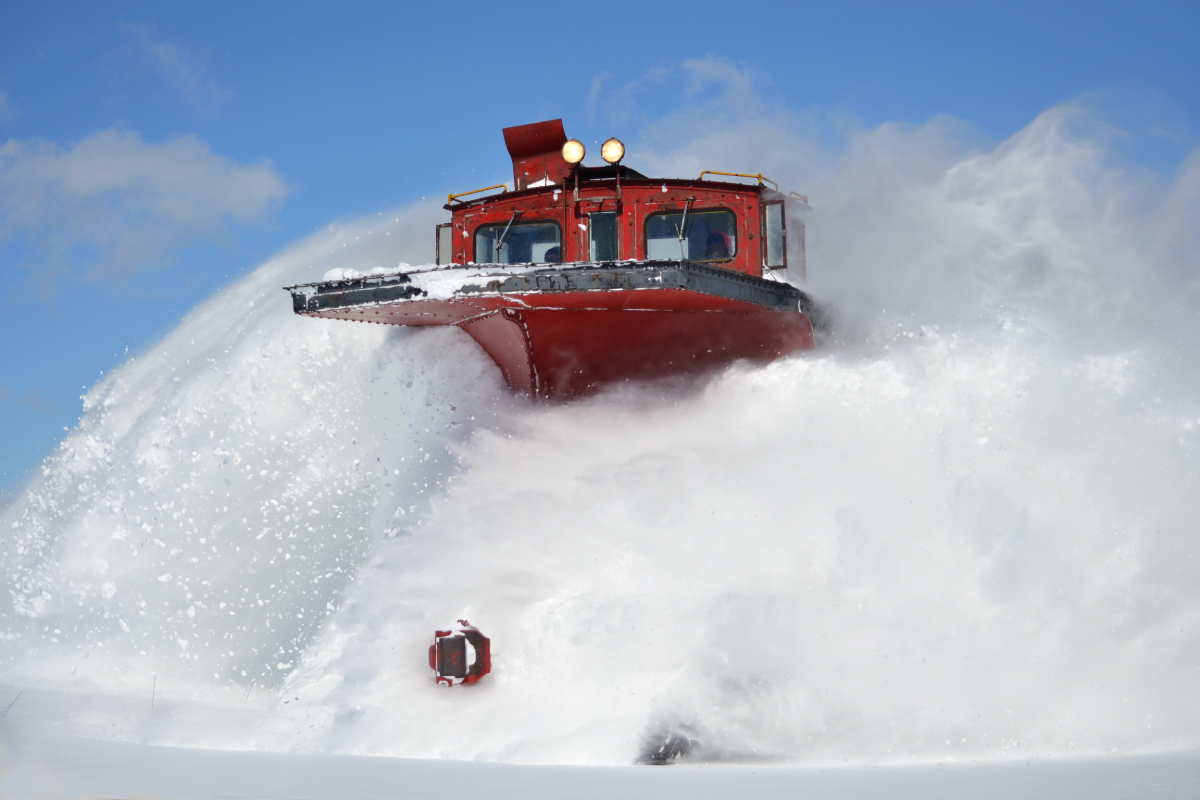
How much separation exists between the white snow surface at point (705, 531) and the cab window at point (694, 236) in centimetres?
101

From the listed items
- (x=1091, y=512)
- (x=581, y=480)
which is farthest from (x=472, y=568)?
(x=1091, y=512)

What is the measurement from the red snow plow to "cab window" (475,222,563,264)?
319cm

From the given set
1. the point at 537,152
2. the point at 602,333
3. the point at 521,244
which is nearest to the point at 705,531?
the point at 602,333

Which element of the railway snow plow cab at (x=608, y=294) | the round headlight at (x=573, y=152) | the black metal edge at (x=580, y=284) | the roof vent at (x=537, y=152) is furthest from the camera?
the roof vent at (x=537, y=152)

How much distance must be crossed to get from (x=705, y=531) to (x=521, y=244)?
3.04 m

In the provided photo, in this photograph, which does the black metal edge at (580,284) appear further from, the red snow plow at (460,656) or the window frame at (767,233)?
the red snow plow at (460,656)

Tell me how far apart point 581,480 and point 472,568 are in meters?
1.13

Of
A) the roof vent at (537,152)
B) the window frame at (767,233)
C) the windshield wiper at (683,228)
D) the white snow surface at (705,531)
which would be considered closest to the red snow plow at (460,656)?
the white snow surface at (705,531)

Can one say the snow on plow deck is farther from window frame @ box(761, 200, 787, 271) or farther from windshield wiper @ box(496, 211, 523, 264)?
windshield wiper @ box(496, 211, 523, 264)

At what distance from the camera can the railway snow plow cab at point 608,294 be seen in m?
6.43

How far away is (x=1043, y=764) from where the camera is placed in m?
4.09

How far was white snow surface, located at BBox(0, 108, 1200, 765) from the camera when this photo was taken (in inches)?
197

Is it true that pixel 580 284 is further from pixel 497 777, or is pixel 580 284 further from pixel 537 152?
pixel 497 777

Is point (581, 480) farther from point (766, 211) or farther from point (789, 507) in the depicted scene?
point (766, 211)
